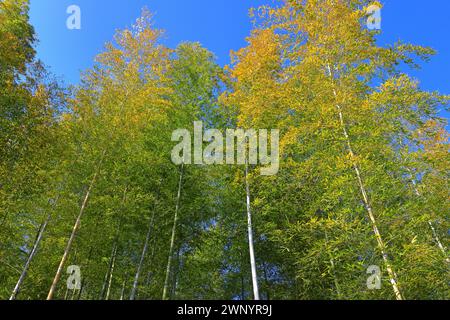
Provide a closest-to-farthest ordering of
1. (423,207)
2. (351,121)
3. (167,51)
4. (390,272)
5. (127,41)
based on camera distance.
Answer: (390,272)
(423,207)
(351,121)
(127,41)
(167,51)

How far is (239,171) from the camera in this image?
25.0ft

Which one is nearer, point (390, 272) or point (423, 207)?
point (390, 272)

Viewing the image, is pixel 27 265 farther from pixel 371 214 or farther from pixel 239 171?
pixel 371 214

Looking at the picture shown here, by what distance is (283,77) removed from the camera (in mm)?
7523

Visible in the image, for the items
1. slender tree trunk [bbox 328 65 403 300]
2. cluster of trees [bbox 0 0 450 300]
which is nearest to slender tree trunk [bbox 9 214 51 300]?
cluster of trees [bbox 0 0 450 300]

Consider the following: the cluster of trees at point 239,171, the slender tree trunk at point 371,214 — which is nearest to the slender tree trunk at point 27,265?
the cluster of trees at point 239,171

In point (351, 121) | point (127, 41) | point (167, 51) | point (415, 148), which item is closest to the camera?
point (415, 148)

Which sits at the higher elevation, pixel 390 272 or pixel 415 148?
pixel 415 148

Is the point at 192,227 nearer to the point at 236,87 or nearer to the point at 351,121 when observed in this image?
the point at 236,87

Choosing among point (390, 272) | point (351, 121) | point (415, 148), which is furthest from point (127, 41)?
point (390, 272)

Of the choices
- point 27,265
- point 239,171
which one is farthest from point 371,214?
point 27,265

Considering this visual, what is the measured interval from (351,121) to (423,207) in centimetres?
184

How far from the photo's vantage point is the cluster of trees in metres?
4.86

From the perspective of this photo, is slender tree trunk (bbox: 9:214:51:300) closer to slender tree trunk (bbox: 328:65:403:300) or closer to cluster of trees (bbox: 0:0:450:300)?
cluster of trees (bbox: 0:0:450:300)
